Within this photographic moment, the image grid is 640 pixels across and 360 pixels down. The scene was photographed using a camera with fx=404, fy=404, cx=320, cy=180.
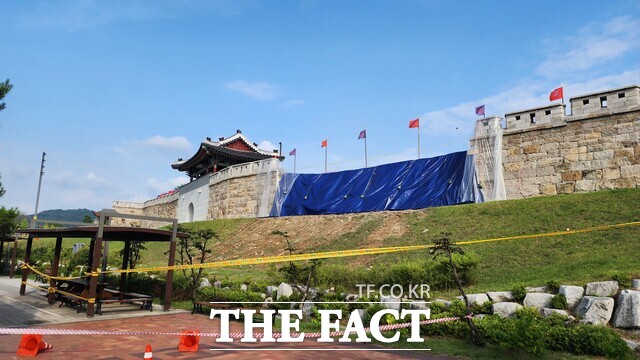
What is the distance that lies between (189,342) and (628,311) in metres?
7.39

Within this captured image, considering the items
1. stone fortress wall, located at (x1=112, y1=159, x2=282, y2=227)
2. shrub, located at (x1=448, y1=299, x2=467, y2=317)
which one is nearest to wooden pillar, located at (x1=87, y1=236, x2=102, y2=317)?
shrub, located at (x1=448, y1=299, x2=467, y2=317)

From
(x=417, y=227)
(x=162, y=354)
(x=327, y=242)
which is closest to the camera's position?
(x=162, y=354)

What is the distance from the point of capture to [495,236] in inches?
531

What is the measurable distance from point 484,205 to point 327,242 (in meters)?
6.83

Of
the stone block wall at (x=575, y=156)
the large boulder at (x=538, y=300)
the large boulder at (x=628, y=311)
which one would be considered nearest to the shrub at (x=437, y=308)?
the large boulder at (x=538, y=300)

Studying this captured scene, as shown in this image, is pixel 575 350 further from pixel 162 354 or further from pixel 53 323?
pixel 53 323

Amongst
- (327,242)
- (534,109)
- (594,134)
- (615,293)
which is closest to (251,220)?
(327,242)

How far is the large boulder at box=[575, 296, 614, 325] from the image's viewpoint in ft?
23.0

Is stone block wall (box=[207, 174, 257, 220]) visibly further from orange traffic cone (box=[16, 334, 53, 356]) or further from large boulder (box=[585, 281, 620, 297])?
large boulder (box=[585, 281, 620, 297])

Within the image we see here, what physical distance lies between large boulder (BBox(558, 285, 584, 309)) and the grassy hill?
70 centimetres

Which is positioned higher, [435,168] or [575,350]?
[435,168]

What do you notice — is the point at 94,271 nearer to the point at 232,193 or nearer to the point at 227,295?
the point at 227,295

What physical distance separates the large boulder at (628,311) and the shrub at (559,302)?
2.52ft

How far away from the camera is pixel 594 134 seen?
1658 centimetres
